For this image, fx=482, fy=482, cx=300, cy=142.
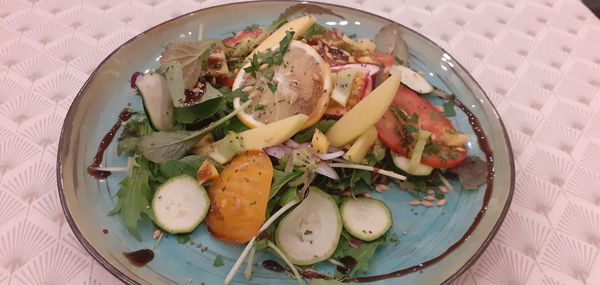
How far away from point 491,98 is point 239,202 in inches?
52.2

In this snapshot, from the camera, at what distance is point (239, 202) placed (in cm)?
151

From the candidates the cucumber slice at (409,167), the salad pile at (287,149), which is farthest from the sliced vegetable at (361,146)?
the cucumber slice at (409,167)

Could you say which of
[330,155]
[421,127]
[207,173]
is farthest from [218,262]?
[421,127]

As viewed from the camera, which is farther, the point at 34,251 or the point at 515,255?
the point at 515,255

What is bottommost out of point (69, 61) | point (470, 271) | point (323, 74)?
point (470, 271)

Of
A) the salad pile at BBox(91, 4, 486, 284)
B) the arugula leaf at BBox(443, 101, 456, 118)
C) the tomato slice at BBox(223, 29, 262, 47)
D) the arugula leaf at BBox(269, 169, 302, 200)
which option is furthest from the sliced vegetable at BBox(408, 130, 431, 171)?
the tomato slice at BBox(223, 29, 262, 47)

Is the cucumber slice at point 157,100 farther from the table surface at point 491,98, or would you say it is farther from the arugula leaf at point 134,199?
the table surface at point 491,98

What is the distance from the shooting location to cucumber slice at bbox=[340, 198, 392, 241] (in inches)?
62.4

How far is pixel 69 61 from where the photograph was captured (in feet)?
7.04

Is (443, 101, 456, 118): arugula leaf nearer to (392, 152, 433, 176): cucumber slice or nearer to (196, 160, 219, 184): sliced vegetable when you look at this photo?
(392, 152, 433, 176): cucumber slice

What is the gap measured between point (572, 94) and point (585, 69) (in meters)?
0.23

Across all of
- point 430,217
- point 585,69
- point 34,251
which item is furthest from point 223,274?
point 585,69

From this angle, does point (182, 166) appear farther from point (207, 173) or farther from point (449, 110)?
point (449, 110)

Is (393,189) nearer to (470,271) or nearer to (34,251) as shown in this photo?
(470,271)
